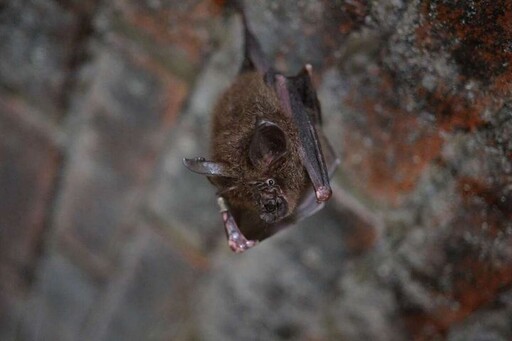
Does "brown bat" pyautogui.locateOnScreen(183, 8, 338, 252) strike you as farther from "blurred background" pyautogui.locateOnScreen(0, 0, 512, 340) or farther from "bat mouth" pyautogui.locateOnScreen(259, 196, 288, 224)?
"blurred background" pyautogui.locateOnScreen(0, 0, 512, 340)

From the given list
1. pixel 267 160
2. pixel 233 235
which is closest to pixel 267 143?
pixel 267 160

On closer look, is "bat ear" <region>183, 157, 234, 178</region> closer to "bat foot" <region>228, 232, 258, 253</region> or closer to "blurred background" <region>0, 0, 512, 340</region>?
"bat foot" <region>228, 232, 258, 253</region>

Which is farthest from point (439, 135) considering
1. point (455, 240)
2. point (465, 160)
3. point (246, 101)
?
point (246, 101)

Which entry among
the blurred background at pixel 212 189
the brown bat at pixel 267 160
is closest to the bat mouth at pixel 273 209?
the brown bat at pixel 267 160

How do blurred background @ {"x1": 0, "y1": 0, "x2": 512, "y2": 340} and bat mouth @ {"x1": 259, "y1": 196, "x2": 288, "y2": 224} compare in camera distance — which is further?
blurred background @ {"x1": 0, "y1": 0, "x2": 512, "y2": 340}

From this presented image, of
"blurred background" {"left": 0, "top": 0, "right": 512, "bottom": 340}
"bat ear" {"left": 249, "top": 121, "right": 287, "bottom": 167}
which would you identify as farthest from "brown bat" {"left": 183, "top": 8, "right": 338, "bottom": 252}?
"blurred background" {"left": 0, "top": 0, "right": 512, "bottom": 340}

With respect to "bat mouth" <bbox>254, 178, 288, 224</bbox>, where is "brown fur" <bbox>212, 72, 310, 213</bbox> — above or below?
above
